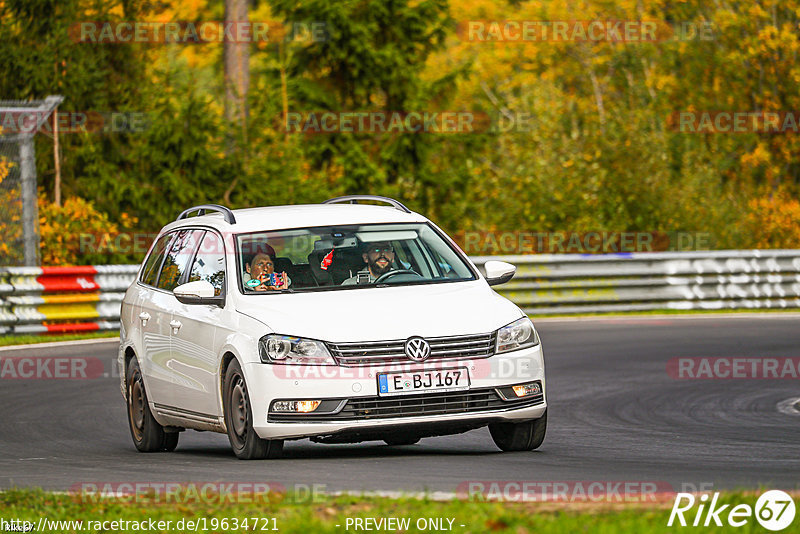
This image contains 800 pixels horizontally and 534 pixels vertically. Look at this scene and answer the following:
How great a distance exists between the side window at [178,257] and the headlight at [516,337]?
9.03 feet

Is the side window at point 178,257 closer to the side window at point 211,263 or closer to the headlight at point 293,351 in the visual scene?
the side window at point 211,263

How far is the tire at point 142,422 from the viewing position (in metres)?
11.4

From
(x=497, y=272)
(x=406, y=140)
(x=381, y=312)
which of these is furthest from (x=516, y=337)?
(x=406, y=140)

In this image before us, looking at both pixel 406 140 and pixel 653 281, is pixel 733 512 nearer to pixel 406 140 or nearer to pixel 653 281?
pixel 653 281

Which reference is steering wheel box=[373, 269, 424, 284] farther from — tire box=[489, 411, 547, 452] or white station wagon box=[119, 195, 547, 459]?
tire box=[489, 411, 547, 452]

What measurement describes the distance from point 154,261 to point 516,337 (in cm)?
368

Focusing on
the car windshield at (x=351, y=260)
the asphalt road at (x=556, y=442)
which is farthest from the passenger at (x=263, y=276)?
the asphalt road at (x=556, y=442)

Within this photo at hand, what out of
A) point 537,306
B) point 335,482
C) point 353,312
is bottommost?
point 537,306

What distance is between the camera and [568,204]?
2988 cm

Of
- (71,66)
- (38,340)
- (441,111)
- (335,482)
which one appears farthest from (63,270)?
(441,111)

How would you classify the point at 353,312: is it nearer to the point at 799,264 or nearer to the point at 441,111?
the point at 799,264

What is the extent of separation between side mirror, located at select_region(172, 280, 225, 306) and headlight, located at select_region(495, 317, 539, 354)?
191cm

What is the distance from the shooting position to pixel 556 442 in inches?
430

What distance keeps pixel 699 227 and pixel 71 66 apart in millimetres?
12205
